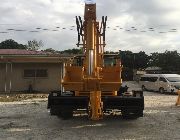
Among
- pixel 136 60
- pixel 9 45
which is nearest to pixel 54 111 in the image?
pixel 9 45

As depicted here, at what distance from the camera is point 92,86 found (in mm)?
13461

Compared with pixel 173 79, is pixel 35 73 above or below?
above

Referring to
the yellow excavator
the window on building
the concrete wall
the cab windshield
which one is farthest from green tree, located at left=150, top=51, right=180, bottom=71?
the yellow excavator

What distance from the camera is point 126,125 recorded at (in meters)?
14.1

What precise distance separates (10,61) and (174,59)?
5432 cm

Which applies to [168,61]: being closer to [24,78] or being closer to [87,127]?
[24,78]

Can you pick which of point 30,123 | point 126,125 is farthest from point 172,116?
point 30,123

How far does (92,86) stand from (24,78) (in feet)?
68.4

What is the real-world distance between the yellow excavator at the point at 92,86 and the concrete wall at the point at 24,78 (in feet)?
61.4

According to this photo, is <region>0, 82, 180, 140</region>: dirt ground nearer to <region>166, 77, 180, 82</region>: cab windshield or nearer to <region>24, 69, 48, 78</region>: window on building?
<region>24, 69, 48, 78</region>: window on building

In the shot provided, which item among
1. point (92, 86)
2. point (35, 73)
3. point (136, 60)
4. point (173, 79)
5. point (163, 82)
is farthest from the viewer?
point (136, 60)

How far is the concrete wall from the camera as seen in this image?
33312 millimetres

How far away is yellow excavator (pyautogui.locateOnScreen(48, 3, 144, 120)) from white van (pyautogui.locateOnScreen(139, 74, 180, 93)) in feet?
65.6

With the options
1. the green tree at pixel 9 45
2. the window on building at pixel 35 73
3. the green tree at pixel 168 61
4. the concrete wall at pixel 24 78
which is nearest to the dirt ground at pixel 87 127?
the concrete wall at pixel 24 78
